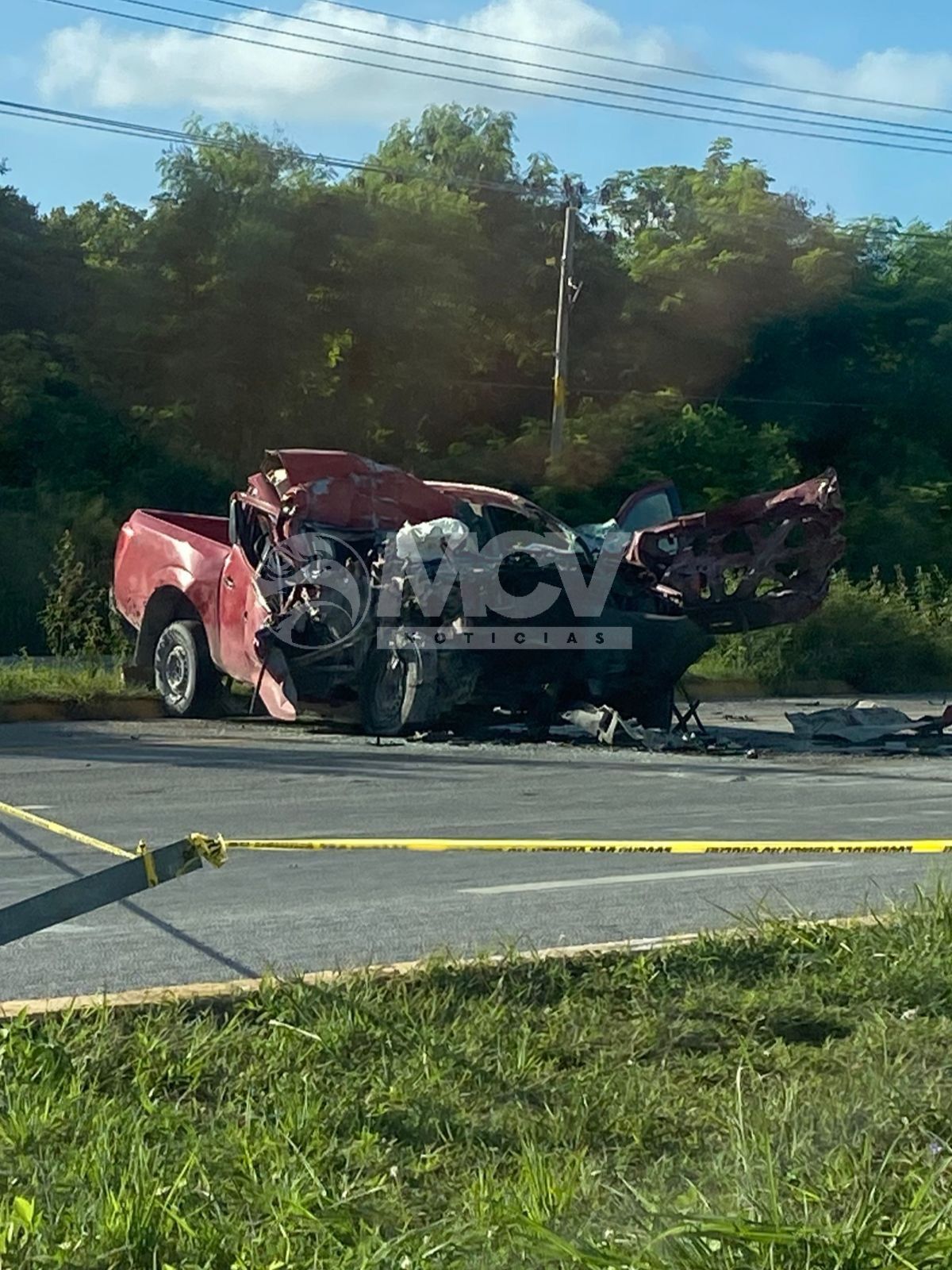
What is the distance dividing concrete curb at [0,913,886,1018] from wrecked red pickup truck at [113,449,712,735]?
766 centimetres

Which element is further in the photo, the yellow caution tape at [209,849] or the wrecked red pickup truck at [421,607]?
the wrecked red pickup truck at [421,607]

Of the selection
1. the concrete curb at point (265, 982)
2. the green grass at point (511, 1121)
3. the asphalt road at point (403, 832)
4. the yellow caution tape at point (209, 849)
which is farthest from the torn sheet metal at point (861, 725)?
the yellow caution tape at point (209, 849)

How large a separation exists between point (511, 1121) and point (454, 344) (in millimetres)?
40393

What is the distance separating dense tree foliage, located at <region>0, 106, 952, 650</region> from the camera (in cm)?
3978

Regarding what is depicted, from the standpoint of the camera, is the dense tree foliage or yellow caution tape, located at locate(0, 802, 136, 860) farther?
the dense tree foliage

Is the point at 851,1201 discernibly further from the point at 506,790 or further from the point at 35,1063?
the point at 506,790

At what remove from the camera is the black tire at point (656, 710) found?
1493 cm

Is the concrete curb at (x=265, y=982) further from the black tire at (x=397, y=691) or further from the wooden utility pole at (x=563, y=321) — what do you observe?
the wooden utility pole at (x=563, y=321)

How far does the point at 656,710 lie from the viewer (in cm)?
1498

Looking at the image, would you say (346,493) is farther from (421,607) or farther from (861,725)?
(861,725)

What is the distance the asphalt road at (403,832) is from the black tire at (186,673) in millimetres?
296

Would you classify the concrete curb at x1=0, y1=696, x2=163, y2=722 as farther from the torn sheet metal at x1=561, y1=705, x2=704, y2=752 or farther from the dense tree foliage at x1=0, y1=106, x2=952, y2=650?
the dense tree foliage at x1=0, y1=106, x2=952, y2=650

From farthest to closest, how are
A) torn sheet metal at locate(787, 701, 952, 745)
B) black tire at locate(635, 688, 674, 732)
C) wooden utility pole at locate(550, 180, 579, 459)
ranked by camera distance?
wooden utility pole at locate(550, 180, 579, 459)
torn sheet metal at locate(787, 701, 952, 745)
black tire at locate(635, 688, 674, 732)

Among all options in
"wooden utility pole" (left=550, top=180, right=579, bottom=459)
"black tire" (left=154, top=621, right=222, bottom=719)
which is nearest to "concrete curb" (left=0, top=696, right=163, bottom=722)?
"black tire" (left=154, top=621, right=222, bottom=719)
